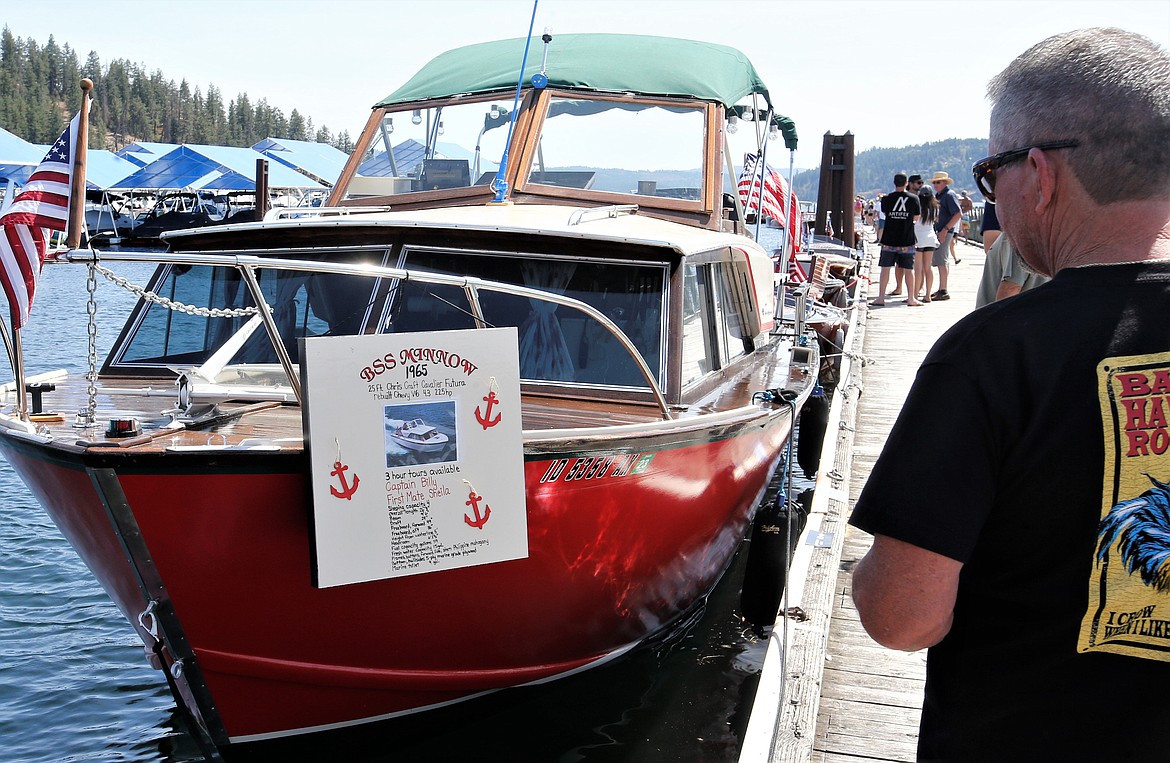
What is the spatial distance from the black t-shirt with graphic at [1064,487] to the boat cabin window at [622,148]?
5675 mm

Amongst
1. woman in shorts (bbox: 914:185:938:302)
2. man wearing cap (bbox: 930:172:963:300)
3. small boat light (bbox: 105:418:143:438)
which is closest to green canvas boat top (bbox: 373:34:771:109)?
small boat light (bbox: 105:418:143:438)

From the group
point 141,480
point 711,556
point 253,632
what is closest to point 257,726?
point 253,632

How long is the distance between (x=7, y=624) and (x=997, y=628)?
664 cm

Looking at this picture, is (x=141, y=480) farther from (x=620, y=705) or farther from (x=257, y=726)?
(x=620, y=705)

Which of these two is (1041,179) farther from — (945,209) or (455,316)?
(945,209)

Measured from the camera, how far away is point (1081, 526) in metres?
1.37

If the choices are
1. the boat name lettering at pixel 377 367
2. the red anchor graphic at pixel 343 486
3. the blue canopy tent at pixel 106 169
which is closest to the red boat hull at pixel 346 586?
the red anchor graphic at pixel 343 486

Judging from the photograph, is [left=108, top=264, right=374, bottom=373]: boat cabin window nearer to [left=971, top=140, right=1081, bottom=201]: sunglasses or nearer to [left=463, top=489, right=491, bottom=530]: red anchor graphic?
[left=463, top=489, right=491, bottom=530]: red anchor graphic

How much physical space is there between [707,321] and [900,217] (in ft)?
27.9

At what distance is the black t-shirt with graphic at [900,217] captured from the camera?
43.8ft

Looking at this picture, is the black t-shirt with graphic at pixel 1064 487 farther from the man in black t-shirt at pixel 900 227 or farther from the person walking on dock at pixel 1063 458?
the man in black t-shirt at pixel 900 227

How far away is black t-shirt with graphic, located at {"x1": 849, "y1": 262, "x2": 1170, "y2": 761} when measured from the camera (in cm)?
135

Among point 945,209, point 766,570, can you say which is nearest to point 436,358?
point 766,570

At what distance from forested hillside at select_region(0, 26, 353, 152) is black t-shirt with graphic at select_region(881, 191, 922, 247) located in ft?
335
